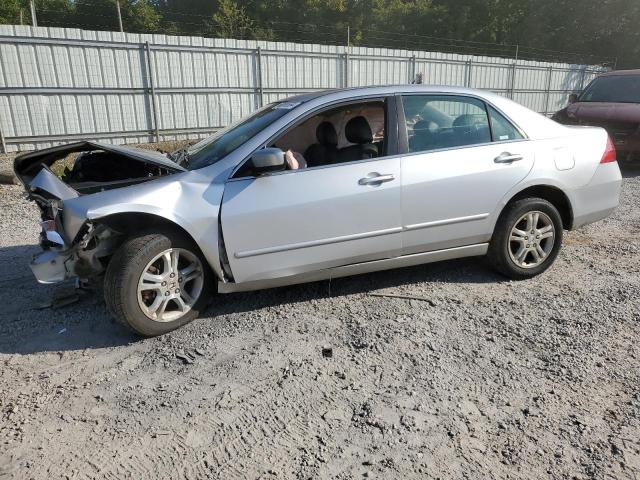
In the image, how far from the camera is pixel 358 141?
4.11m

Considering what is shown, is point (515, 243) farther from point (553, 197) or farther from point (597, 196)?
point (597, 196)

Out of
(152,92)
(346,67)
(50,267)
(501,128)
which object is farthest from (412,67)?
(50,267)

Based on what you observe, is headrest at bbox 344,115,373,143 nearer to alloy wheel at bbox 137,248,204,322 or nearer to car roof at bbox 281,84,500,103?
car roof at bbox 281,84,500,103

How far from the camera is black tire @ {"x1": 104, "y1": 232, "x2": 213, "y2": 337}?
10.8ft

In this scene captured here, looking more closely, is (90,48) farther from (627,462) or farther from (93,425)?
(627,462)

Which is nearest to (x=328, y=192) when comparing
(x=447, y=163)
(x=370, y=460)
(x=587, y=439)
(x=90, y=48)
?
(x=447, y=163)

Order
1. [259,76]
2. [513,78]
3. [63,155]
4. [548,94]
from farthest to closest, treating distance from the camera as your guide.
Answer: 1. [548,94]
2. [513,78]
3. [259,76]
4. [63,155]

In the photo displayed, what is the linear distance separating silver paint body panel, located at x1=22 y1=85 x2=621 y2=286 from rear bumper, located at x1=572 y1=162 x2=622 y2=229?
0.04 ft

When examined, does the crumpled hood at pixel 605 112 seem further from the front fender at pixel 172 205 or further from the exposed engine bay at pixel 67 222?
the exposed engine bay at pixel 67 222

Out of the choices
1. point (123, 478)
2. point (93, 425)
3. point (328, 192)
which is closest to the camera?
point (123, 478)

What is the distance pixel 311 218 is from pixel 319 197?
6.2 inches

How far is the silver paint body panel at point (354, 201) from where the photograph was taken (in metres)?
3.46

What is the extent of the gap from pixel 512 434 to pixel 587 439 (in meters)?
0.35

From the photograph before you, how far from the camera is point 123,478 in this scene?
2271 mm
